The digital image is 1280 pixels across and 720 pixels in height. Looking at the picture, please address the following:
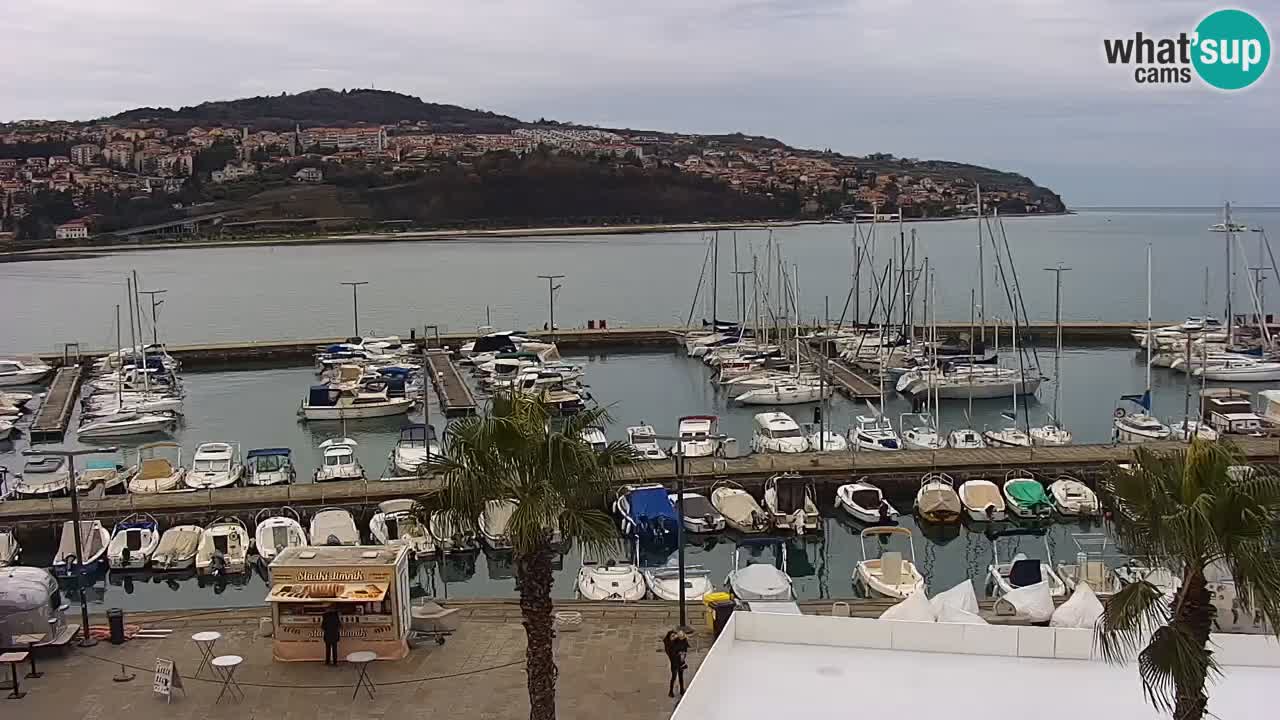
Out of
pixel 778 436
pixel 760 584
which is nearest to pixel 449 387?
pixel 778 436

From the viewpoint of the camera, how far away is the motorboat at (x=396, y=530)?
20.9 metres

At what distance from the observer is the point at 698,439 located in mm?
28078

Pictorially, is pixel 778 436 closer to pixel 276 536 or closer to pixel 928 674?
pixel 276 536

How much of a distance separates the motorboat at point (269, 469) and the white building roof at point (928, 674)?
18.7 m

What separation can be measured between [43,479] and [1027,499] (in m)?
21.1

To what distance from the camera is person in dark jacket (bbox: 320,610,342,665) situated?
12.1m

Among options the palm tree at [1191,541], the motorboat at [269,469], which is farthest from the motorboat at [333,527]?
the palm tree at [1191,541]

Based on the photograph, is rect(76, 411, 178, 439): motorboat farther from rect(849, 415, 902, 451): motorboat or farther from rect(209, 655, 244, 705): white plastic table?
rect(209, 655, 244, 705): white plastic table

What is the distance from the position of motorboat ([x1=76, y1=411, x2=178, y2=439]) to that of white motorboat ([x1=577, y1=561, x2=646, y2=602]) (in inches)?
898

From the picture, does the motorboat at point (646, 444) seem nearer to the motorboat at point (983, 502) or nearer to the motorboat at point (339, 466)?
the motorboat at point (339, 466)

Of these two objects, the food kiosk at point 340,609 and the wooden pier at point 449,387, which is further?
the wooden pier at point 449,387

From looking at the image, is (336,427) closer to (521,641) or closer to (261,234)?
(521,641)

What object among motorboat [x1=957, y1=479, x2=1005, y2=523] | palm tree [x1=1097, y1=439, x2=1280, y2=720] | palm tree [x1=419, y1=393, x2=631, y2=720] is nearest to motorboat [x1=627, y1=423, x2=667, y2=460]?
motorboat [x1=957, y1=479, x2=1005, y2=523]

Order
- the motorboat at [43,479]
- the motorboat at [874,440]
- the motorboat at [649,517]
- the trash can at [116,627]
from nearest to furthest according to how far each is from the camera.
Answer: the trash can at [116,627] → the motorboat at [649,517] → the motorboat at [43,479] → the motorboat at [874,440]
